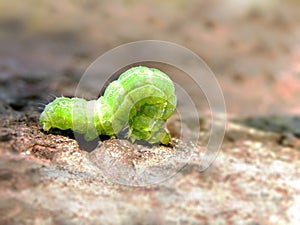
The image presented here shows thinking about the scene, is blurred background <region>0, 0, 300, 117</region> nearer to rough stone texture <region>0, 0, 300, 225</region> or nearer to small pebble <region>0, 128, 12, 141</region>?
rough stone texture <region>0, 0, 300, 225</region>

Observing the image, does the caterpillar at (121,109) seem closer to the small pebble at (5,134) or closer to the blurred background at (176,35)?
the small pebble at (5,134)

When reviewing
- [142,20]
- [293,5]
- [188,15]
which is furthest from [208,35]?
[293,5]

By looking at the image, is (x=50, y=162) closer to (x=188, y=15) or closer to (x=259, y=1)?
(x=188, y=15)

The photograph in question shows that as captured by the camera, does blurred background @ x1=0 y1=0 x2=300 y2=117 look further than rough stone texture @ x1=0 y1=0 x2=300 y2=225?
Yes

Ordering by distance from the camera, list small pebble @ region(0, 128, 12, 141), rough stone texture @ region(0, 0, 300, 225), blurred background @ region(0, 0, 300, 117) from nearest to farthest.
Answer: rough stone texture @ region(0, 0, 300, 225)
small pebble @ region(0, 128, 12, 141)
blurred background @ region(0, 0, 300, 117)

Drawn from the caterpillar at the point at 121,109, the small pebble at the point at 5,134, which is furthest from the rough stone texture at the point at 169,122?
the caterpillar at the point at 121,109

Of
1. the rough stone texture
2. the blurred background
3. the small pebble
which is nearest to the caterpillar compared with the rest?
the rough stone texture

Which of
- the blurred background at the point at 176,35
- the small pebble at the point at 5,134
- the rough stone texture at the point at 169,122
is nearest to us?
the rough stone texture at the point at 169,122

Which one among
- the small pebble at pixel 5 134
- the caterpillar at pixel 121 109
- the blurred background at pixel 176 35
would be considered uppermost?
the blurred background at pixel 176 35
